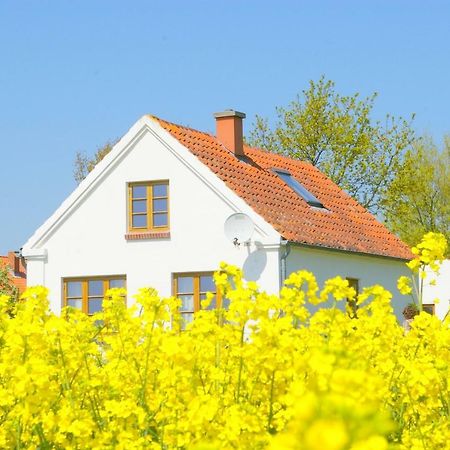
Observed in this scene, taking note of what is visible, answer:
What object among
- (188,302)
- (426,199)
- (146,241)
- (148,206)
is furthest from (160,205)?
(426,199)

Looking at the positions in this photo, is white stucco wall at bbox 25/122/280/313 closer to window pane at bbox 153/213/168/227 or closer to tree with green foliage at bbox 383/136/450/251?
window pane at bbox 153/213/168/227

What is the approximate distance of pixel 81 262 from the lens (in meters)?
23.7

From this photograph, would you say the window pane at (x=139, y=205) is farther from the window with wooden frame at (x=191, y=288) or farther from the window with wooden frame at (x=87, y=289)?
the window with wooden frame at (x=191, y=288)

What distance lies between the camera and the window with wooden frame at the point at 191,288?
2244 centimetres

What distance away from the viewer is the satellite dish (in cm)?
2169

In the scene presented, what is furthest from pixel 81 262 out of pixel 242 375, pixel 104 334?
pixel 242 375

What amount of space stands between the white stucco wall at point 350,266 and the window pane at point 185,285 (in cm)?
203

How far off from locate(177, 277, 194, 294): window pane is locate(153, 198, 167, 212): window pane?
150cm

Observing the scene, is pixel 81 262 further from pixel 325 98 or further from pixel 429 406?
pixel 325 98

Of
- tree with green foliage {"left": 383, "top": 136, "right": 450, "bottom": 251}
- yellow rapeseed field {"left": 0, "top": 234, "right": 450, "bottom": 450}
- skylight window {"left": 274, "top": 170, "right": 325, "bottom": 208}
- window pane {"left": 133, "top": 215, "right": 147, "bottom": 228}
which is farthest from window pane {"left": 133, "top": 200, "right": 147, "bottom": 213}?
tree with green foliage {"left": 383, "top": 136, "right": 450, "bottom": 251}

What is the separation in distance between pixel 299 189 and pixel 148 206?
4.64m

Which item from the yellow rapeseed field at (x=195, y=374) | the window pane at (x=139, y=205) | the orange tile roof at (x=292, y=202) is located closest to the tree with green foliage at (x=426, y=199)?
the orange tile roof at (x=292, y=202)

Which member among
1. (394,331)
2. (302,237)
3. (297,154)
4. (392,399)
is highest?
(297,154)

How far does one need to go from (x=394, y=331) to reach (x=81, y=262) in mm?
17852
